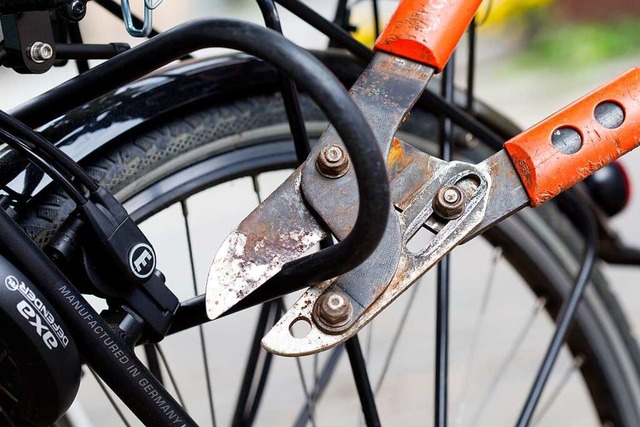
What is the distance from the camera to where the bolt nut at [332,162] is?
0.88 m

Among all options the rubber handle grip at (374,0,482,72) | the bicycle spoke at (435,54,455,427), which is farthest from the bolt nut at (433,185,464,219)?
the bicycle spoke at (435,54,455,427)

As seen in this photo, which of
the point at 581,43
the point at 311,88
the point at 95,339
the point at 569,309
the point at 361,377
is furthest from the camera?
the point at 581,43

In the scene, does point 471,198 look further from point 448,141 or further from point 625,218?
point 625,218

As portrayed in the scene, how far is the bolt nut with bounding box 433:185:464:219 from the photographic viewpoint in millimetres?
920

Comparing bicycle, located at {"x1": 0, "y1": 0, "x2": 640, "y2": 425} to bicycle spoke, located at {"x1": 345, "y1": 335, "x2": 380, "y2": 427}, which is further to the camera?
bicycle spoke, located at {"x1": 345, "y1": 335, "x2": 380, "y2": 427}

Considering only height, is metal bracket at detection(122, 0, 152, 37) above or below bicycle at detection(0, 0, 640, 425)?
above

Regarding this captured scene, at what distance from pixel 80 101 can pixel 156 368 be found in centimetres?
42

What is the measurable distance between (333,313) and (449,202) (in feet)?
0.49

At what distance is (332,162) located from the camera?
2.90ft

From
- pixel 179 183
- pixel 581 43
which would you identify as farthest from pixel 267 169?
pixel 581 43

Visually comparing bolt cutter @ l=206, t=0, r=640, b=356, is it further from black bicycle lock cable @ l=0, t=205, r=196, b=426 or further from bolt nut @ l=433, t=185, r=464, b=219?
black bicycle lock cable @ l=0, t=205, r=196, b=426

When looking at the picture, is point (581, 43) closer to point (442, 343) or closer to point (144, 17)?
point (442, 343)

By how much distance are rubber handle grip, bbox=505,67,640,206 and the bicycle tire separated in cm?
34

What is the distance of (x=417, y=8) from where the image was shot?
3.03ft
